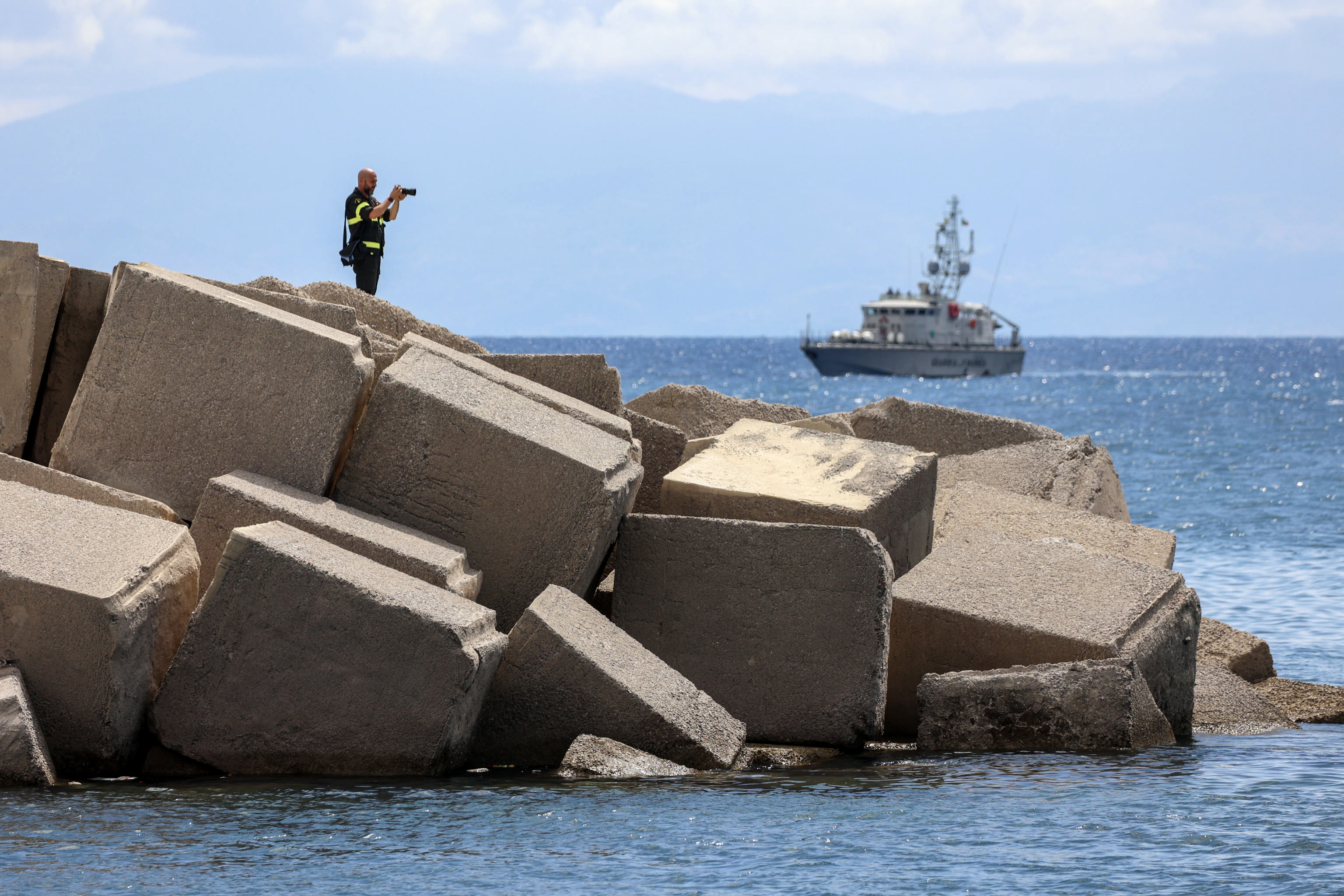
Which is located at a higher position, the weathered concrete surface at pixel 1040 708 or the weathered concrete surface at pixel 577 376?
the weathered concrete surface at pixel 577 376

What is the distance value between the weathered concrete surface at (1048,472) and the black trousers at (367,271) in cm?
380

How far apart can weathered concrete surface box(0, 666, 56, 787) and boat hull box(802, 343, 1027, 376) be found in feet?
175

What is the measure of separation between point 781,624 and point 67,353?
3179 millimetres

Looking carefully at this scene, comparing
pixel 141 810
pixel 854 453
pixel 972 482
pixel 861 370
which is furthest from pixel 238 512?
pixel 861 370

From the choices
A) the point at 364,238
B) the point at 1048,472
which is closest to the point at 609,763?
the point at 1048,472

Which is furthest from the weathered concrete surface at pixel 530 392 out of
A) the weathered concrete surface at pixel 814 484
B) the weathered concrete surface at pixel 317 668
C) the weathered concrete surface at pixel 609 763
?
the weathered concrete surface at pixel 609 763

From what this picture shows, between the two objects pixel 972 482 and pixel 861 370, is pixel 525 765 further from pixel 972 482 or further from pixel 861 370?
pixel 861 370

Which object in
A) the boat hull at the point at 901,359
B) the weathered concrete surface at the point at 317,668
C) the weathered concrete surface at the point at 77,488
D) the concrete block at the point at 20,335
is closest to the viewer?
the weathered concrete surface at the point at 317,668

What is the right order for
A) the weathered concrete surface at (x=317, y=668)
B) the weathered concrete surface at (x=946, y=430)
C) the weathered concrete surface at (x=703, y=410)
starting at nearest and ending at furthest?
the weathered concrete surface at (x=317, y=668), the weathered concrete surface at (x=703, y=410), the weathered concrete surface at (x=946, y=430)

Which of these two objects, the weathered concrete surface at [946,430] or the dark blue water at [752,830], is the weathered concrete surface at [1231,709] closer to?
the dark blue water at [752,830]

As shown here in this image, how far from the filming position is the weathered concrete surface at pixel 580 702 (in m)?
4.83

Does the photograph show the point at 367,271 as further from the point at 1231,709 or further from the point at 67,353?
the point at 1231,709

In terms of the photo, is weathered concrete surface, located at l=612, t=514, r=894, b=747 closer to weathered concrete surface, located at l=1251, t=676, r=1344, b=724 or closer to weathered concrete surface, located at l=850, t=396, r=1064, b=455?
weathered concrete surface, located at l=1251, t=676, r=1344, b=724

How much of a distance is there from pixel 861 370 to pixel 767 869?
55.7m
